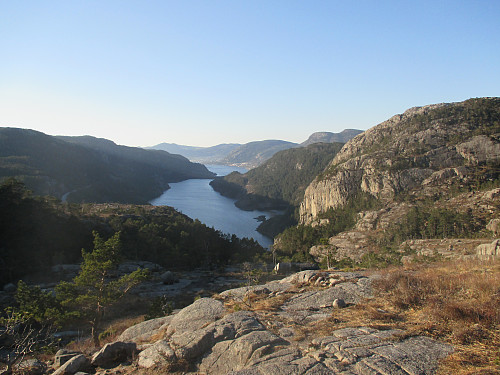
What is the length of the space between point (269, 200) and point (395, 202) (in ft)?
322

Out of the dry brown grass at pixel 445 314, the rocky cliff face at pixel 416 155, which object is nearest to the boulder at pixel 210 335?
the dry brown grass at pixel 445 314

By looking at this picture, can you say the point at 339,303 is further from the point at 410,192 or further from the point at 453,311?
the point at 410,192

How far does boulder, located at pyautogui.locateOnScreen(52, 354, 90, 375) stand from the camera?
7.69 m

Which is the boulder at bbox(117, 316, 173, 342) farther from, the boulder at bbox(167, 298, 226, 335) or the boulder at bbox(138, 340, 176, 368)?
the boulder at bbox(138, 340, 176, 368)

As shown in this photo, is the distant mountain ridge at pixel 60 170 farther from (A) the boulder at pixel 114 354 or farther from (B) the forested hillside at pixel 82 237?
(A) the boulder at pixel 114 354

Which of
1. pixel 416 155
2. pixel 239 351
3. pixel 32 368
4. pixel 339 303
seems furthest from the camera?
pixel 416 155

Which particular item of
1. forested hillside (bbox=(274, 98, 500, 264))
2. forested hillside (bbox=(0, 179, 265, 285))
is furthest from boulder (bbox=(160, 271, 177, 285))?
forested hillside (bbox=(274, 98, 500, 264))

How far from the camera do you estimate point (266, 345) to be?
687 centimetres

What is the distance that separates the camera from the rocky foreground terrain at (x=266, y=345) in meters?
5.96

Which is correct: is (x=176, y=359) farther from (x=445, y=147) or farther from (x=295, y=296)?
(x=445, y=147)

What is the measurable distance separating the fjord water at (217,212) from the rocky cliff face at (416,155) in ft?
79.6

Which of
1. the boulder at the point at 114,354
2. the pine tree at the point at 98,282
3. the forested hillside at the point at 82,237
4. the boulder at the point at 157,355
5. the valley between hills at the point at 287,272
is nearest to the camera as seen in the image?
the valley between hills at the point at 287,272

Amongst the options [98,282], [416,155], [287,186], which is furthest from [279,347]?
[287,186]

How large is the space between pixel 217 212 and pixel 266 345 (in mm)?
137769
